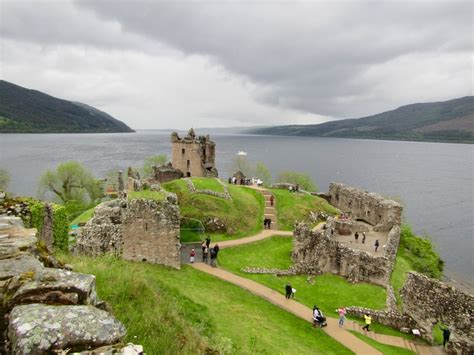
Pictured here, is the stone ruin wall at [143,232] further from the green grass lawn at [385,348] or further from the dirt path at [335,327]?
the green grass lawn at [385,348]

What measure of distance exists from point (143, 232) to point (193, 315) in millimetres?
12391

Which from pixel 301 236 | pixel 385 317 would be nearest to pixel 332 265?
pixel 301 236

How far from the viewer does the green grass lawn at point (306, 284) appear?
88.0 feet

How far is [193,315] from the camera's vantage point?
15.9m

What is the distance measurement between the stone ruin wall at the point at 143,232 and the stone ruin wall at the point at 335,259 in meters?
11.8

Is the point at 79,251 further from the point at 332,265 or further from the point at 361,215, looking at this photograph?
the point at 361,215

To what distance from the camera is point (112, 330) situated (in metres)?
5.31

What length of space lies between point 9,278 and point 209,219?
31.8 metres

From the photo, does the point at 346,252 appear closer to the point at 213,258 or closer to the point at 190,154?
the point at 213,258

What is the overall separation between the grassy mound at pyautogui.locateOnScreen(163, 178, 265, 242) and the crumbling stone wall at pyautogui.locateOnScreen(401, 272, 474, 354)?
712 inches

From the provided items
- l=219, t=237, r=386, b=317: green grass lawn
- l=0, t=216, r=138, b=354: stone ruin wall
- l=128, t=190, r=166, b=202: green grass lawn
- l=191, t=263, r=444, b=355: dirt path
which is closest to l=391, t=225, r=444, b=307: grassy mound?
l=219, t=237, r=386, b=317: green grass lawn

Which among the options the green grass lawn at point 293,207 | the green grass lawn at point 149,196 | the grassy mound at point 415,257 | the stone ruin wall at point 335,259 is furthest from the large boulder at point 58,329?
the green grass lawn at point 293,207

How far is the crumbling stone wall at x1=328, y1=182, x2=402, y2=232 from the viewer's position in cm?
4312

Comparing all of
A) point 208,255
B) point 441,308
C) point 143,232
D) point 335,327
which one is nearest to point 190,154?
point 208,255
